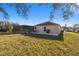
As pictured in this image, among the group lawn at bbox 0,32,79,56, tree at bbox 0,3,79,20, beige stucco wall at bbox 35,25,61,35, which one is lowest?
lawn at bbox 0,32,79,56

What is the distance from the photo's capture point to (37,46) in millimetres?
1703

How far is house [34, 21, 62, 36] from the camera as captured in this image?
5.61 ft

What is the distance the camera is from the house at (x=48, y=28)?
171 centimetres

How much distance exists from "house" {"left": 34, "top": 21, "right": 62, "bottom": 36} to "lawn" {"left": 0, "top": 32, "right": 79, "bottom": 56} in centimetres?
7

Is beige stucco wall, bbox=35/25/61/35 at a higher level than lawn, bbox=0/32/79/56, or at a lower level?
higher

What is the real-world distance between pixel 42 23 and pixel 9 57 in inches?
18.2

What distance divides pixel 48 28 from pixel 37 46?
21 centimetres

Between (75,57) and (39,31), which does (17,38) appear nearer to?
(39,31)

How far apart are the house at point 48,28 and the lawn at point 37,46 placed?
0.23 ft

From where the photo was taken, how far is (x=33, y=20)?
67.1 inches

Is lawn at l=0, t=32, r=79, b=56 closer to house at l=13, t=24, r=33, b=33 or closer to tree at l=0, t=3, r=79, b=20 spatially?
house at l=13, t=24, r=33, b=33

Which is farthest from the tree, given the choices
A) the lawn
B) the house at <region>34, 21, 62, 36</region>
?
the lawn

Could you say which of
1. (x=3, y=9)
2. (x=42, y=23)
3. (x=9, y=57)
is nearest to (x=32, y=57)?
(x=9, y=57)

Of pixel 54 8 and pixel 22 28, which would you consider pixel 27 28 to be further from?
pixel 54 8
